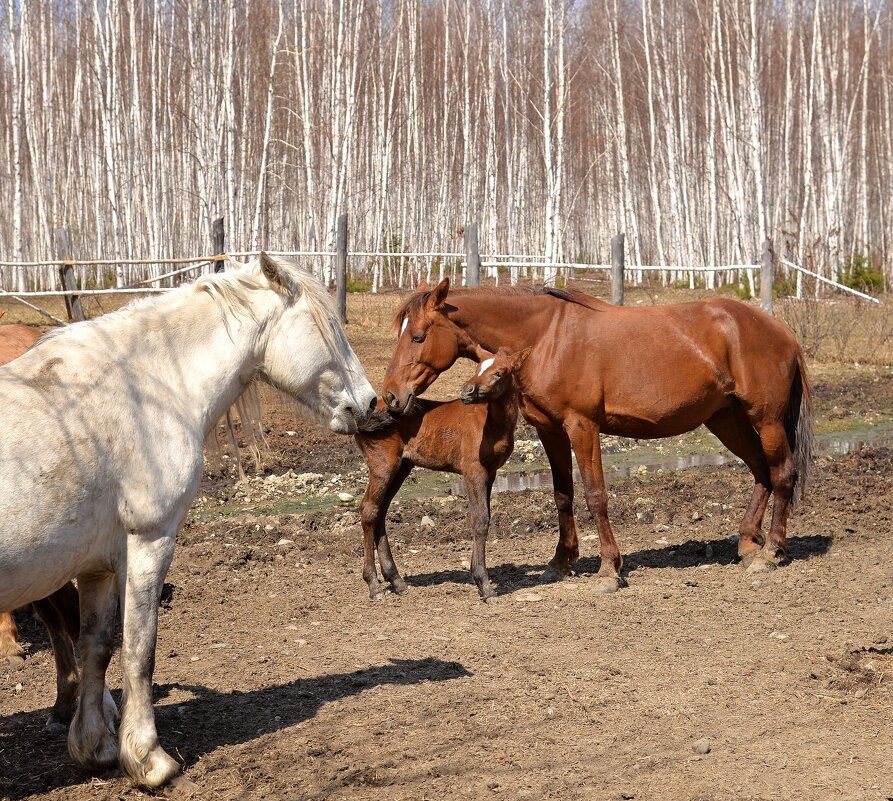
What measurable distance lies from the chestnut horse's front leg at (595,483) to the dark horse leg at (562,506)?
0.18 meters

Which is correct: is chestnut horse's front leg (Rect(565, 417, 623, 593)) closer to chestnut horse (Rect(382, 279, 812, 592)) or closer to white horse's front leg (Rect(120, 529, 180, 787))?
chestnut horse (Rect(382, 279, 812, 592))

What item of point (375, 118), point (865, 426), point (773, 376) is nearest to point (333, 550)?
point (773, 376)

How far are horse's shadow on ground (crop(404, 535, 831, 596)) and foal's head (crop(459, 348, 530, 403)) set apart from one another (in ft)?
4.19

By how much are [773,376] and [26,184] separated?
31740 mm

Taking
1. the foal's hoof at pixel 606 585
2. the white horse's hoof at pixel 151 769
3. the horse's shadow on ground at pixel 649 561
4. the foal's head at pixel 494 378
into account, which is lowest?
the horse's shadow on ground at pixel 649 561

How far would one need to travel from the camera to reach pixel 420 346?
21.8 feet

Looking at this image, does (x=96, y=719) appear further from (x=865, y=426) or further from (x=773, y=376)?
(x=865, y=426)

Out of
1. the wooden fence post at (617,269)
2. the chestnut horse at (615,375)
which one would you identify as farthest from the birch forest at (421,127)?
the chestnut horse at (615,375)

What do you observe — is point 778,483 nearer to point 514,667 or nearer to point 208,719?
point 514,667

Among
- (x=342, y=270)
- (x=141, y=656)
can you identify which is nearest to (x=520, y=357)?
(x=141, y=656)

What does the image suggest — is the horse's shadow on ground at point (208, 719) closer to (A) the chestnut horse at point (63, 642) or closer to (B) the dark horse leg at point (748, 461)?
(A) the chestnut horse at point (63, 642)

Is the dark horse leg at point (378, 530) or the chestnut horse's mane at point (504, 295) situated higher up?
the chestnut horse's mane at point (504, 295)

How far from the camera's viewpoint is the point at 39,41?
3080cm

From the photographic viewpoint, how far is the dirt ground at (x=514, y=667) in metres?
3.98
